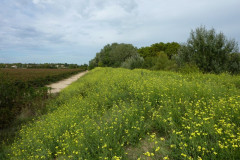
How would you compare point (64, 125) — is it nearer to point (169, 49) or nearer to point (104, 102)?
point (104, 102)

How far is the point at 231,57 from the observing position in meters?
15.7

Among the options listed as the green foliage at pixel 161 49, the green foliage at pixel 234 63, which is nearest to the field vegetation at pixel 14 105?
the green foliage at pixel 234 63

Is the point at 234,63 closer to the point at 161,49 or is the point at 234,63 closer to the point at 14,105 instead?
the point at 14,105

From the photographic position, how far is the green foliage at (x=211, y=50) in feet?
48.6

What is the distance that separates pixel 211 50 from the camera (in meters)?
14.9

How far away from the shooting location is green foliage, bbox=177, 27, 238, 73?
14812mm

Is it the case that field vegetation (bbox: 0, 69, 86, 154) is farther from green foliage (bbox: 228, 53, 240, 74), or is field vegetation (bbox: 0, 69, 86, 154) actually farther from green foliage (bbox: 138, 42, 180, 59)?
green foliage (bbox: 138, 42, 180, 59)

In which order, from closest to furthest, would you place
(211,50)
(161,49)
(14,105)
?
(14,105) → (211,50) → (161,49)

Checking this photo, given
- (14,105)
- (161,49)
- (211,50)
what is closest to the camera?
(14,105)

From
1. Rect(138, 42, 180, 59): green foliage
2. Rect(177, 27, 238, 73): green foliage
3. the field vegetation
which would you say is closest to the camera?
the field vegetation

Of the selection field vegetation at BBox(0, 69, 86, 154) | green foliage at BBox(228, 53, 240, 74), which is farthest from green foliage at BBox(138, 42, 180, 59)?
field vegetation at BBox(0, 69, 86, 154)

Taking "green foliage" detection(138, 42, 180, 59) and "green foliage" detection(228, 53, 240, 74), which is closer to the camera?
"green foliage" detection(228, 53, 240, 74)

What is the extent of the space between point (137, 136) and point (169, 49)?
167 ft

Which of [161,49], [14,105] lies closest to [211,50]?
[14,105]
